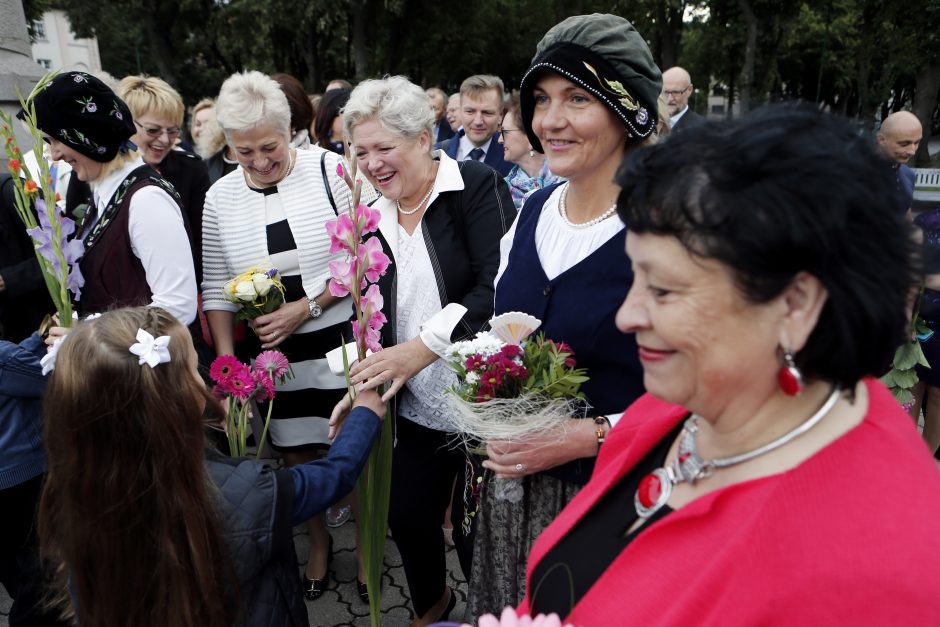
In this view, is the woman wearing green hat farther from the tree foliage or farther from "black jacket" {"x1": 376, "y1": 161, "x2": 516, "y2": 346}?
the tree foliage

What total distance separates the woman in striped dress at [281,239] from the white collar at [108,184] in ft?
1.45

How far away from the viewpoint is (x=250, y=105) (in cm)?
301

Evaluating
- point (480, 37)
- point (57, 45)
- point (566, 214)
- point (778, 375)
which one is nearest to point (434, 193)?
point (566, 214)

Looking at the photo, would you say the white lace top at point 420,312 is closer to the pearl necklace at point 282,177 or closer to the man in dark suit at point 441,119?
the pearl necklace at point 282,177

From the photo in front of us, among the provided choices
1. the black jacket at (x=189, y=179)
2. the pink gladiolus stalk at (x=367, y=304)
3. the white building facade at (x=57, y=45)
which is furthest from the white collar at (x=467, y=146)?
the white building facade at (x=57, y=45)

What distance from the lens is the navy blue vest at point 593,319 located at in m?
1.77

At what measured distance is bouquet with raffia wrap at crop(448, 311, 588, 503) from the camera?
166 centimetres

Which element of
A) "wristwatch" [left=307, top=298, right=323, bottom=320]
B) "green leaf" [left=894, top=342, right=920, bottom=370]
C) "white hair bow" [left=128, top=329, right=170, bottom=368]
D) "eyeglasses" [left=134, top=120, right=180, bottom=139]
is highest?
"eyeglasses" [left=134, top=120, right=180, bottom=139]

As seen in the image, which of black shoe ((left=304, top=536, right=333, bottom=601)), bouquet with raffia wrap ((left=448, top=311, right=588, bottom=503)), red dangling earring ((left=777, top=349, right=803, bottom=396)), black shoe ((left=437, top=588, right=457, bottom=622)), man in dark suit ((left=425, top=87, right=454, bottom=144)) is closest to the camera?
red dangling earring ((left=777, top=349, right=803, bottom=396))

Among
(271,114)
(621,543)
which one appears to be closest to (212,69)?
(271,114)

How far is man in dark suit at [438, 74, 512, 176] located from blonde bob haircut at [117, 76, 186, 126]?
8.85ft

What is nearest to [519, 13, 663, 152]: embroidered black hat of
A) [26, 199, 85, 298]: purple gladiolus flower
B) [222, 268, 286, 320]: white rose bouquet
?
[222, 268, 286, 320]: white rose bouquet

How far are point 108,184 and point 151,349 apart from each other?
1.57m

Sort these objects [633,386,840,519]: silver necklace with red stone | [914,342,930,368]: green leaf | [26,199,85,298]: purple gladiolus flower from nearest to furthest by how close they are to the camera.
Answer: [633,386,840,519]: silver necklace with red stone
[26,199,85,298]: purple gladiolus flower
[914,342,930,368]: green leaf
